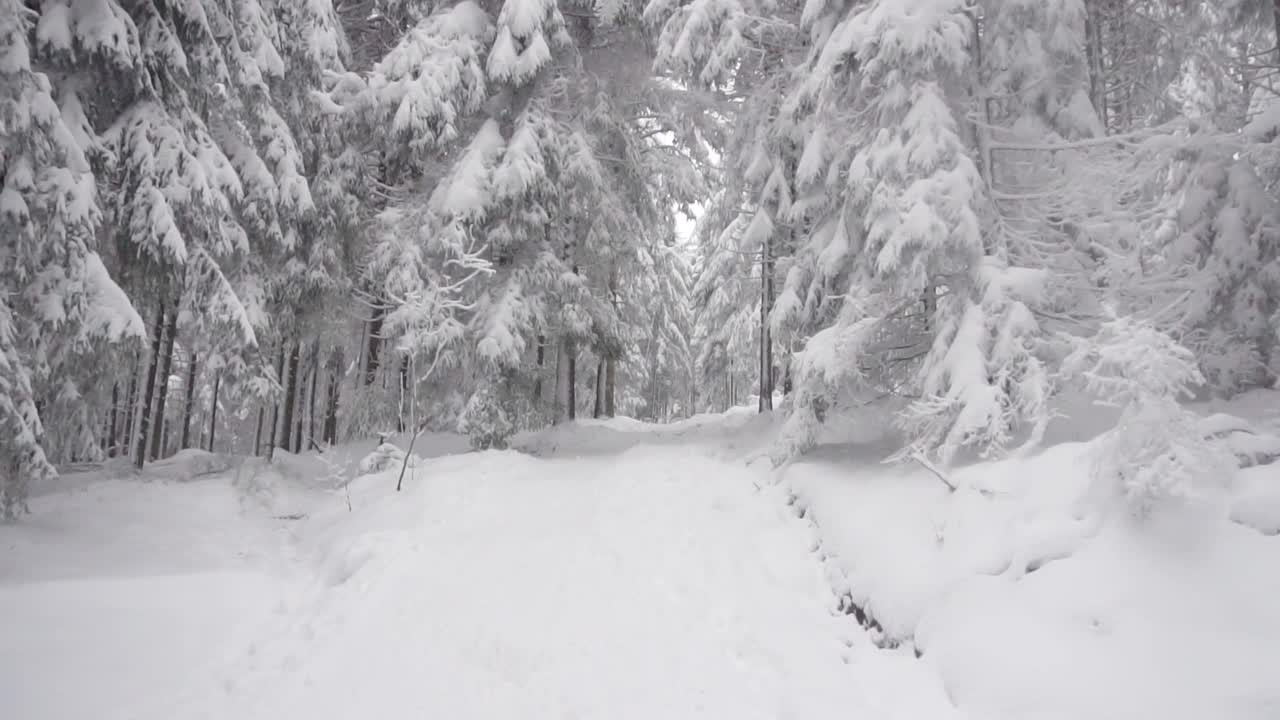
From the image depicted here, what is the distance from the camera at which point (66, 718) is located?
4.25 m

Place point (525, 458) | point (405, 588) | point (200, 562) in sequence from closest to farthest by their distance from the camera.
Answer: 1. point (405, 588)
2. point (200, 562)
3. point (525, 458)

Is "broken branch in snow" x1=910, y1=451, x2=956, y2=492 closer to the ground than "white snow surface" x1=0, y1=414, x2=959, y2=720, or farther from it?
farther from it

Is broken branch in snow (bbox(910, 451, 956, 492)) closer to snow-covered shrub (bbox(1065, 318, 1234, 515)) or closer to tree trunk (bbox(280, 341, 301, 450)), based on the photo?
snow-covered shrub (bbox(1065, 318, 1234, 515))

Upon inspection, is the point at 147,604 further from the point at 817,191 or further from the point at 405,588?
the point at 817,191

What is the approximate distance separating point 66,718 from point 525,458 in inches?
271

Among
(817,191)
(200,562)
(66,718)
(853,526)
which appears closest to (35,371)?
(200,562)

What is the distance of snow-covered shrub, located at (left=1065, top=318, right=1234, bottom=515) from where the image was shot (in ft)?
13.0

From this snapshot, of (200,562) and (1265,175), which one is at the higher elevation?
(1265,175)

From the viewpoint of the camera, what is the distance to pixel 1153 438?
4086mm

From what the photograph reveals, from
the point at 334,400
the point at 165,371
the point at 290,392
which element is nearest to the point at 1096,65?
the point at 334,400

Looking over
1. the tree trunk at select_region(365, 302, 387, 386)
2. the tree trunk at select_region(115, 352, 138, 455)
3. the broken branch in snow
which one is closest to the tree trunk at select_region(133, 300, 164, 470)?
the tree trunk at select_region(115, 352, 138, 455)

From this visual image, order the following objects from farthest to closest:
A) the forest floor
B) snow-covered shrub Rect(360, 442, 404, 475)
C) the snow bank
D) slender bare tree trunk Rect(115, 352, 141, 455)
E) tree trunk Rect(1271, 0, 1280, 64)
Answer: slender bare tree trunk Rect(115, 352, 141, 455), snow-covered shrub Rect(360, 442, 404, 475), tree trunk Rect(1271, 0, 1280, 64), the forest floor, the snow bank

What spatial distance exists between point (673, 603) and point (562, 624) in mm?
1017

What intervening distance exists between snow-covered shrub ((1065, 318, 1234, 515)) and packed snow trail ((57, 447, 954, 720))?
1.80 m
